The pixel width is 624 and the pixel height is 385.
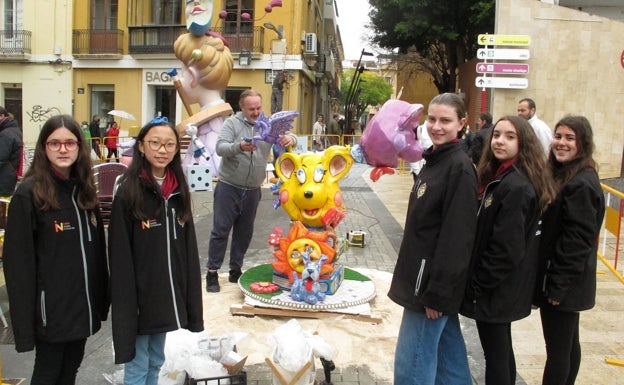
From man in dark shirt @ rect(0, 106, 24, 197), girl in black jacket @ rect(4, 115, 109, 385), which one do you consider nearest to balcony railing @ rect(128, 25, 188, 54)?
man in dark shirt @ rect(0, 106, 24, 197)

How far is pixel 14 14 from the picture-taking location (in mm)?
21766

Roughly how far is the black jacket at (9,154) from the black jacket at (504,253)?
511 centimetres

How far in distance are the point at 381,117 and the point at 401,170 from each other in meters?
13.2

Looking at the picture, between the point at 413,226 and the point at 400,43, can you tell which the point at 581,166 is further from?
the point at 400,43

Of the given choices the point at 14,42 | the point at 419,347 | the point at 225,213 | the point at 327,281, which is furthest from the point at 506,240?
the point at 14,42

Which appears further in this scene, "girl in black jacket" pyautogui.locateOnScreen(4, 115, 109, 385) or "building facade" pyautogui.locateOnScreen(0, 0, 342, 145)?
"building facade" pyautogui.locateOnScreen(0, 0, 342, 145)

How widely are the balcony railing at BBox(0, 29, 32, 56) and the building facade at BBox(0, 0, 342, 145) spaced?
39 mm

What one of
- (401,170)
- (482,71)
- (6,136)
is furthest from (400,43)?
(6,136)

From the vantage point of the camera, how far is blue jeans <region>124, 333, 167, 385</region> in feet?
8.82

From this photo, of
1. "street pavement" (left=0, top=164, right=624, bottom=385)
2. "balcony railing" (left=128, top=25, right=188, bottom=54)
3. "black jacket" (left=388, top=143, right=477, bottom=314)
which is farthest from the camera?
"balcony railing" (left=128, top=25, right=188, bottom=54)

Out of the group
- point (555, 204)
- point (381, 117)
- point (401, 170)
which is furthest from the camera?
point (401, 170)

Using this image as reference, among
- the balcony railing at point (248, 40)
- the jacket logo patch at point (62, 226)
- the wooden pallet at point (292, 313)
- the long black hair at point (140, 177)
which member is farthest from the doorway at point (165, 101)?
the jacket logo patch at point (62, 226)

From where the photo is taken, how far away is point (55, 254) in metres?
2.44

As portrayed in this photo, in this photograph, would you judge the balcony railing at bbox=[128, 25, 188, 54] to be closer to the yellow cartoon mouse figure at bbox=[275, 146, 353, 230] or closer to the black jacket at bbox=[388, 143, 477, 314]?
the yellow cartoon mouse figure at bbox=[275, 146, 353, 230]
